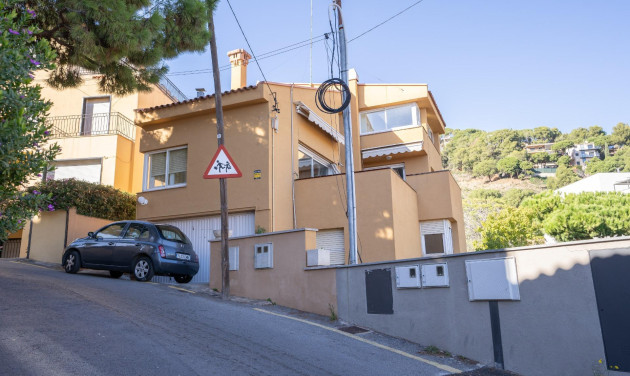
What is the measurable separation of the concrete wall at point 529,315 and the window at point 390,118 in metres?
12.7

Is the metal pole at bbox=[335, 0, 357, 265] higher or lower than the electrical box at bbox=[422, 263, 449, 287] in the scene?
higher

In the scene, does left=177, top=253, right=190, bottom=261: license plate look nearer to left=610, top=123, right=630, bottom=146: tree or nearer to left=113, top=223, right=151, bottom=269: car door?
left=113, top=223, right=151, bottom=269: car door

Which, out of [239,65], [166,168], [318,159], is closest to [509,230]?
[318,159]

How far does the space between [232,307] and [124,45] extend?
5656mm

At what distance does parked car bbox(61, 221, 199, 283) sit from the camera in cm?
1155

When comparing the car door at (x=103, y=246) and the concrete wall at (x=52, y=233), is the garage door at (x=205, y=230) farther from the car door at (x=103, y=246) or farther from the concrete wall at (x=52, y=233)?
the concrete wall at (x=52, y=233)

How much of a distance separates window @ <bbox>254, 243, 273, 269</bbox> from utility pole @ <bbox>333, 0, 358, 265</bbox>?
1.71 meters

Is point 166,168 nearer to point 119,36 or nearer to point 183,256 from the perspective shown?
point 183,256

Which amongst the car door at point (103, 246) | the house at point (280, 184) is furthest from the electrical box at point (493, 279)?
the car door at point (103, 246)

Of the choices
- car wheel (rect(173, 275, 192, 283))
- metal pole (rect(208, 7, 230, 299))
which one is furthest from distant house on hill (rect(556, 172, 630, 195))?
metal pole (rect(208, 7, 230, 299))

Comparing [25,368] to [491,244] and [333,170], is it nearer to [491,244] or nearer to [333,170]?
[333,170]

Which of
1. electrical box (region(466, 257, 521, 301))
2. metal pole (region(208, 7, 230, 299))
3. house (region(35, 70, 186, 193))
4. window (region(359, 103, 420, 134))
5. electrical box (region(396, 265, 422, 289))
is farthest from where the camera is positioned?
house (region(35, 70, 186, 193))

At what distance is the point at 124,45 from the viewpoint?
962 cm

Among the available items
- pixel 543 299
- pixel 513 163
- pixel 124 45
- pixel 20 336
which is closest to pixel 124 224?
pixel 124 45
